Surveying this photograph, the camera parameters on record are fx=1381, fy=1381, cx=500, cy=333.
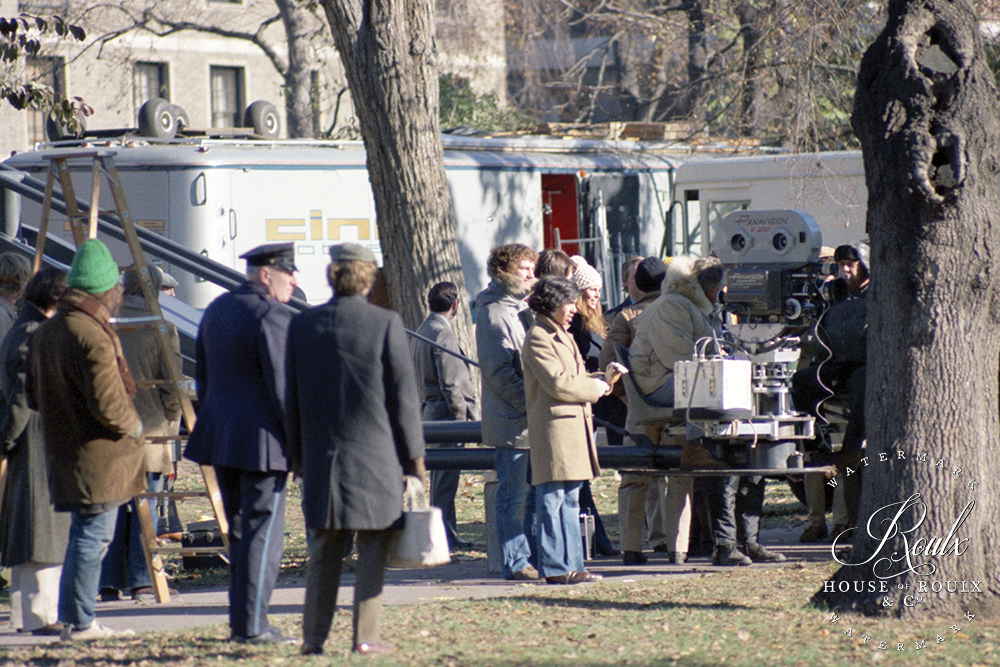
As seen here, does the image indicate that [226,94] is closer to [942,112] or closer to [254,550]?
[942,112]

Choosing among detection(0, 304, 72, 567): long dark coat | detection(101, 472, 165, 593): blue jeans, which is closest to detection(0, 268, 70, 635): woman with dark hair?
detection(0, 304, 72, 567): long dark coat

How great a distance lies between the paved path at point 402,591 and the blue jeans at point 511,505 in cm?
13

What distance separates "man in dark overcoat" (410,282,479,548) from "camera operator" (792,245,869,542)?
213 cm

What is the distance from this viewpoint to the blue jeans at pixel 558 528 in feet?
23.3

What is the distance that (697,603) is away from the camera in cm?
655

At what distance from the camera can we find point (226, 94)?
3356cm

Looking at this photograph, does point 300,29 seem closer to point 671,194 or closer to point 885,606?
point 671,194

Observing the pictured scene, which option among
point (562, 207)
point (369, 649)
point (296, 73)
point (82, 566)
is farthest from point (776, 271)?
point (296, 73)

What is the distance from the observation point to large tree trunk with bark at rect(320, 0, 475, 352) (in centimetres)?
1158

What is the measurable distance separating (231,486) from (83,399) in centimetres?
73

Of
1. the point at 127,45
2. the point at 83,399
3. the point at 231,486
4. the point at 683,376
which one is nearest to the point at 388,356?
the point at 231,486

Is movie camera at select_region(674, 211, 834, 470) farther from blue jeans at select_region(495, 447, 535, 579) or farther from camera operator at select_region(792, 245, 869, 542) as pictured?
blue jeans at select_region(495, 447, 535, 579)

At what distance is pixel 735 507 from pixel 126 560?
3.35 m

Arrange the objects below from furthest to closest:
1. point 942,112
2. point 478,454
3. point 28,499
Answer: point 478,454
point 28,499
point 942,112
